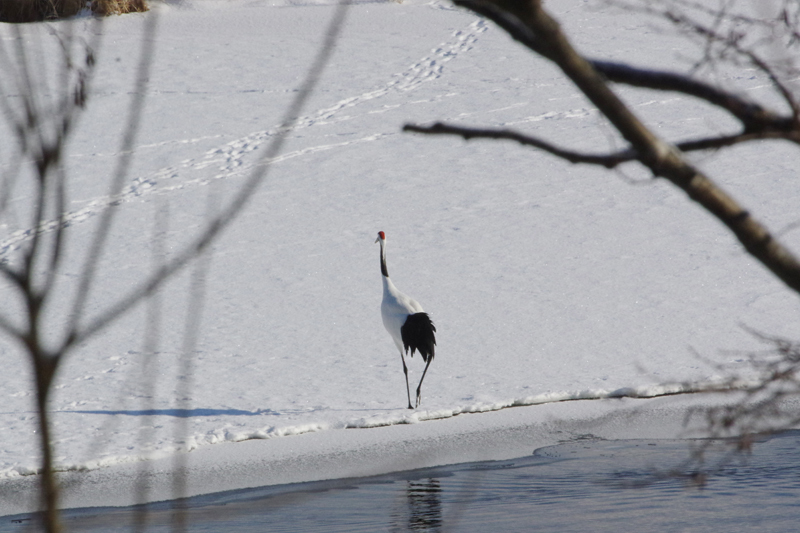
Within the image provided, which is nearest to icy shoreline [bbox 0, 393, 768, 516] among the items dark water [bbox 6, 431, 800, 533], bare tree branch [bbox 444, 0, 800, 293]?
dark water [bbox 6, 431, 800, 533]

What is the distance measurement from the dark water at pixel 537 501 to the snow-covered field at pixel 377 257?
38 centimetres

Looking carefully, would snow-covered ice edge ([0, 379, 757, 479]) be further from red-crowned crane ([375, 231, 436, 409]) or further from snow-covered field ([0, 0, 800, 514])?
red-crowned crane ([375, 231, 436, 409])

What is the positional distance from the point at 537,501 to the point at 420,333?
6.84 ft

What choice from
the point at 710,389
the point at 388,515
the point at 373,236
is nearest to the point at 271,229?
the point at 373,236

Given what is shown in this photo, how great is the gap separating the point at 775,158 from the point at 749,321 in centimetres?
473

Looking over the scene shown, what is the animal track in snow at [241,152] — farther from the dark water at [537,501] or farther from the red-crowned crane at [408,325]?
the dark water at [537,501]

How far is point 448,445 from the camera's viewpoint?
6.82 metres

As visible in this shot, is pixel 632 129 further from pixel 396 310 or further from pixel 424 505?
pixel 396 310

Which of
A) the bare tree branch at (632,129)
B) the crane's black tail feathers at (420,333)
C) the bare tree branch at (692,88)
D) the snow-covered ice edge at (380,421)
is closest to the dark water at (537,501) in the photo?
the snow-covered ice edge at (380,421)

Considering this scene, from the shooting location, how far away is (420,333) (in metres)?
7.45

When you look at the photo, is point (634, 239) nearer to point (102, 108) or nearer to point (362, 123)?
point (362, 123)

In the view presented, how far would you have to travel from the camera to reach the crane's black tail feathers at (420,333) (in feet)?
24.4

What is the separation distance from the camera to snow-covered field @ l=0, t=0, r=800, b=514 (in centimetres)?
714

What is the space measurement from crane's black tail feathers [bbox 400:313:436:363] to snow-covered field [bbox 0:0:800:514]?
0.50 meters
